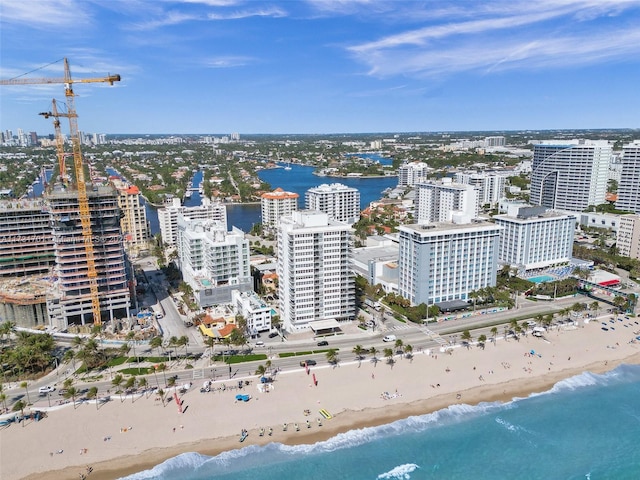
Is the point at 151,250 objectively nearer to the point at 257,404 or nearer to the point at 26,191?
the point at 257,404

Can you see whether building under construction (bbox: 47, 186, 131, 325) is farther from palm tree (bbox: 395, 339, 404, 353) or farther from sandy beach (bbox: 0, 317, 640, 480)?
palm tree (bbox: 395, 339, 404, 353)

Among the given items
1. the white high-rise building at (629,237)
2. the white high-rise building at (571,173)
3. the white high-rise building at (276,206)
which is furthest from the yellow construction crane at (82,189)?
the white high-rise building at (571,173)

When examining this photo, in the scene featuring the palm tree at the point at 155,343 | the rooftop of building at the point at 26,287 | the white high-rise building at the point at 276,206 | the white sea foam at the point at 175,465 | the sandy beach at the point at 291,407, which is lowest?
the white sea foam at the point at 175,465

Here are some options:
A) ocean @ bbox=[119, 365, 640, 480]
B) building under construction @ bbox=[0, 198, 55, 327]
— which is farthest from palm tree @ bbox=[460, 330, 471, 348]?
building under construction @ bbox=[0, 198, 55, 327]

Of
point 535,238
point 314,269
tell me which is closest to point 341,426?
point 314,269

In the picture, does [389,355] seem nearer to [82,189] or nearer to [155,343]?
[155,343]

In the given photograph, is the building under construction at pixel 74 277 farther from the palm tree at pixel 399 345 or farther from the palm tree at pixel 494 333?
the palm tree at pixel 494 333
